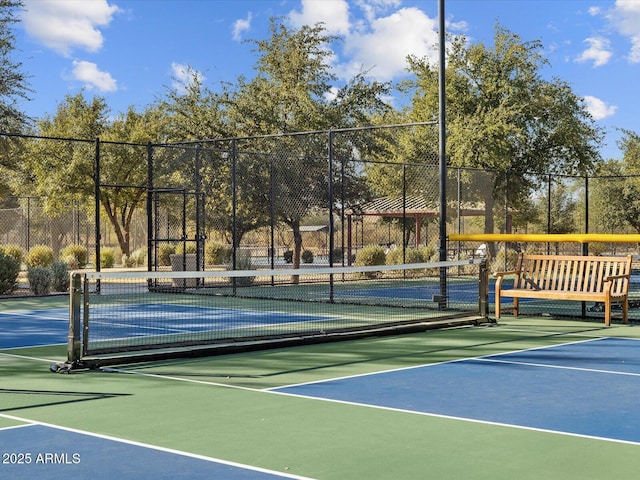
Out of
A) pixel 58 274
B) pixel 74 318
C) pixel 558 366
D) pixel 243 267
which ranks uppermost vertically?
pixel 243 267

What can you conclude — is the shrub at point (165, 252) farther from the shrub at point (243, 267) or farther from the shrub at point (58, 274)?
the shrub at point (58, 274)

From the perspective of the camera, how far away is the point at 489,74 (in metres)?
36.0

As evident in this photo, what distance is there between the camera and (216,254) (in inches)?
1364

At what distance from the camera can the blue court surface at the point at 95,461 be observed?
5867 millimetres

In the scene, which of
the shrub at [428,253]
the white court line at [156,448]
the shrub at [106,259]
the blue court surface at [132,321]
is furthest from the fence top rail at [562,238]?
the shrub at [106,259]

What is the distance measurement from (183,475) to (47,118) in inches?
1687

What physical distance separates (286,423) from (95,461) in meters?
1.74

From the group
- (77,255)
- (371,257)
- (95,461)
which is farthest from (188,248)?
(95,461)

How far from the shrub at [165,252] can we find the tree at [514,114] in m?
10.8

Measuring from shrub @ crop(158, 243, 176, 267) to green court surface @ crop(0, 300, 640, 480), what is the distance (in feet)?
81.8

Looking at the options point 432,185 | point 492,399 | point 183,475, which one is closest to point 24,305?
point 492,399

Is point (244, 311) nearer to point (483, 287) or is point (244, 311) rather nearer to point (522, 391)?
point (483, 287)

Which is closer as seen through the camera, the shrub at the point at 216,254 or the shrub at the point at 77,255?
the shrub at the point at 77,255

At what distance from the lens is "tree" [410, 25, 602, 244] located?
114 ft
